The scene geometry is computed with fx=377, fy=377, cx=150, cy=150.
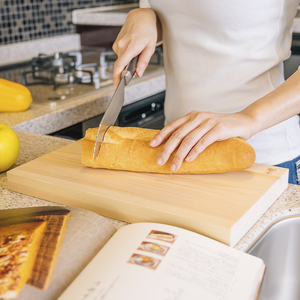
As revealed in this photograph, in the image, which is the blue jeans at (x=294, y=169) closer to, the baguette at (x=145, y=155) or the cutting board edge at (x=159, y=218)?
the baguette at (x=145, y=155)

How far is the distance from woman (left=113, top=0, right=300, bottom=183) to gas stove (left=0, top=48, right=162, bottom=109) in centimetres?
50

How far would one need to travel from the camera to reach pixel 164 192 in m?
0.65

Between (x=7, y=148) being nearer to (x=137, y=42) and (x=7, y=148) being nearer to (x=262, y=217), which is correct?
(x=137, y=42)

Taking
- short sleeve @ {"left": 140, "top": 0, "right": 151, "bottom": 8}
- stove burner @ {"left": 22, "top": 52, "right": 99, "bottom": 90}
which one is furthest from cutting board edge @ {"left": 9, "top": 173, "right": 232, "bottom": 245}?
stove burner @ {"left": 22, "top": 52, "right": 99, "bottom": 90}

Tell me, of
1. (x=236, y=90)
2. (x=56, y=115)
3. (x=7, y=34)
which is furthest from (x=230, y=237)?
(x=7, y=34)

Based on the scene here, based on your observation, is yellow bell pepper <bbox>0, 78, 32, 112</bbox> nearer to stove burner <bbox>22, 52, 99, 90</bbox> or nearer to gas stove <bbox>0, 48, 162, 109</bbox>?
gas stove <bbox>0, 48, 162, 109</bbox>

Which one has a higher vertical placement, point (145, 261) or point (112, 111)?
point (112, 111)

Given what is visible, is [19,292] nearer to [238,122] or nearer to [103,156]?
[103,156]

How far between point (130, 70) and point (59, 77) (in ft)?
2.70

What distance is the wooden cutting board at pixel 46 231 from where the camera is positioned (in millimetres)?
454

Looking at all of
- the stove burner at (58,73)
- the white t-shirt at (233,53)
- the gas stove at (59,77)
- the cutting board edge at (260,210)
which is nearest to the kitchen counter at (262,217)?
the cutting board edge at (260,210)

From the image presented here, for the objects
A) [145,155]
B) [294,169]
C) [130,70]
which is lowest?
[294,169]

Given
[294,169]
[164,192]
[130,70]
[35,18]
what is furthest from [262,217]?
[35,18]

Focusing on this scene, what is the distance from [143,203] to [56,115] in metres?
0.75
